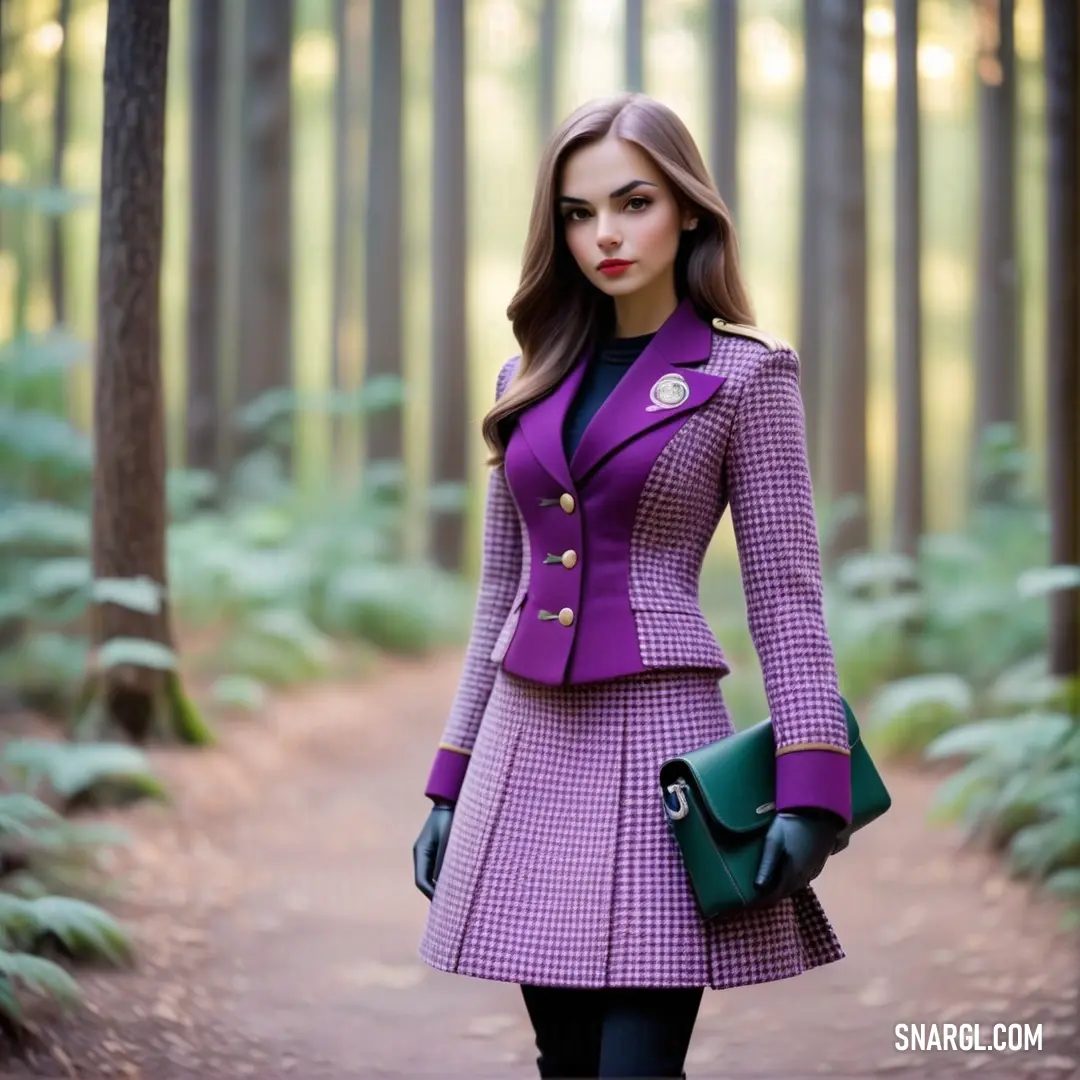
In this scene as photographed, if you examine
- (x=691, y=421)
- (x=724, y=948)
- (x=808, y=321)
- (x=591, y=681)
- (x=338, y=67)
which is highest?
(x=338, y=67)

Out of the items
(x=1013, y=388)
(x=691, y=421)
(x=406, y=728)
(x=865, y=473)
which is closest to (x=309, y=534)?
(x=406, y=728)

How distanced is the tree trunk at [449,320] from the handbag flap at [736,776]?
23.5 feet

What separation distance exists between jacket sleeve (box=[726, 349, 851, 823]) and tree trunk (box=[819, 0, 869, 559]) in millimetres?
5719

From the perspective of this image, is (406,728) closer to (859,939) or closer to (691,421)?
(859,939)

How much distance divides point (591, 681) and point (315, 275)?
1314 centimetres

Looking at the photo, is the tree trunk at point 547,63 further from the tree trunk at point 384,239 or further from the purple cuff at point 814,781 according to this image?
the purple cuff at point 814,781

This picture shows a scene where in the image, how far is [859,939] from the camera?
14.6 feet

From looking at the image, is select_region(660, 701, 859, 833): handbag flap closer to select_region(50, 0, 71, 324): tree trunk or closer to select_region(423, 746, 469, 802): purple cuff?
select_region(423, 746, 469, 802): purple cuff

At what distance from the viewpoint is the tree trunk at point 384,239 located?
9.38 m

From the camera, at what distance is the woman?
1.91 m

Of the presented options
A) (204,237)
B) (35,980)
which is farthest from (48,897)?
(204,237)

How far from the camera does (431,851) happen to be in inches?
87.4

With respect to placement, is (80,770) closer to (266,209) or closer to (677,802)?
(677,802)

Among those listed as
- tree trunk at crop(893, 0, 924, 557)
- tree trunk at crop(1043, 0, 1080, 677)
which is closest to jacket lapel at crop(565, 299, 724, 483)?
tree trunk at crop(1043, 0, 1080, 677)
